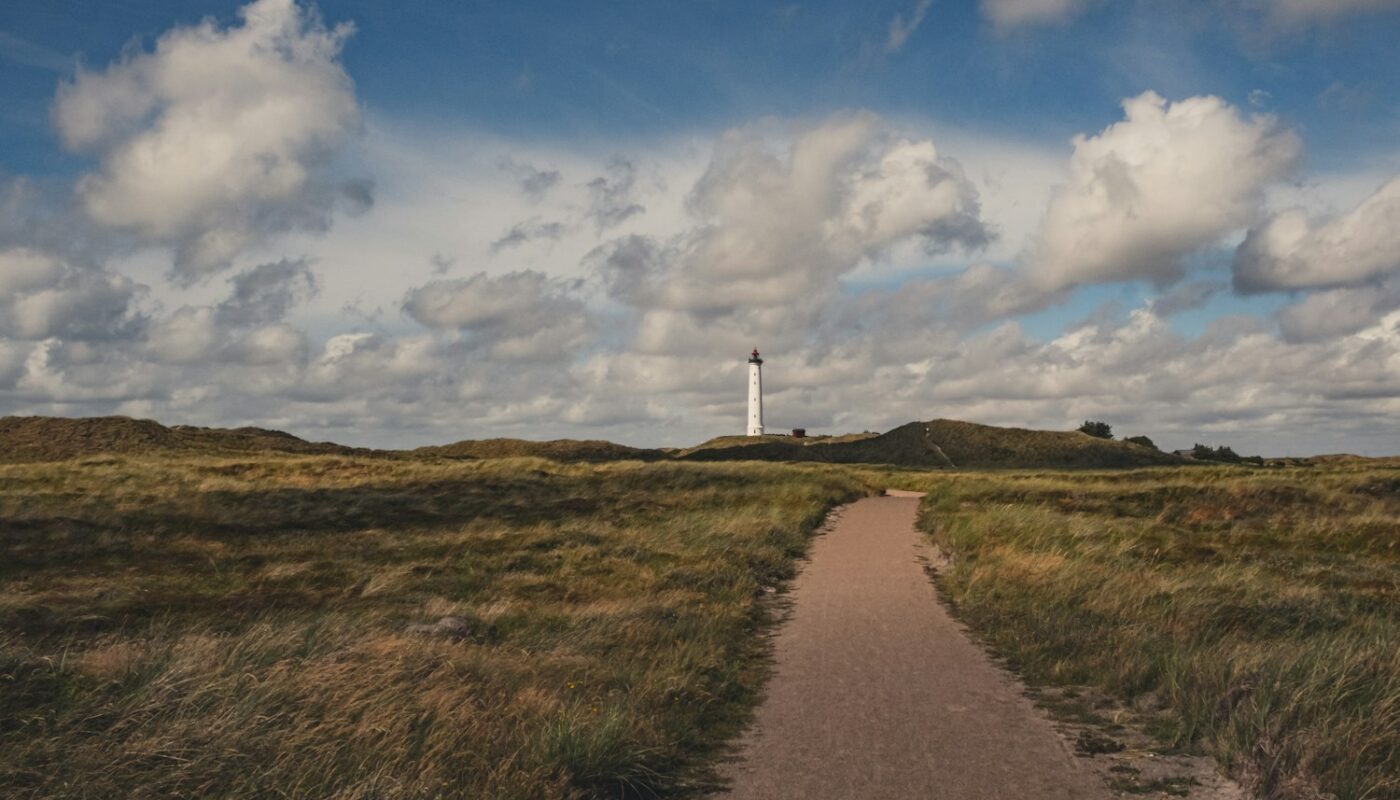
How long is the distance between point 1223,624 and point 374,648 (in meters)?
11.7

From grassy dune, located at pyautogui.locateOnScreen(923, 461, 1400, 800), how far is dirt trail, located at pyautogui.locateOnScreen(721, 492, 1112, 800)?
1.01m

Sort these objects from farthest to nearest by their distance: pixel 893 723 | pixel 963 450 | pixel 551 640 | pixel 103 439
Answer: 1. pixel 963 450
2. pixel 103 439
3. pixel 551 640
4. pixel 893 723

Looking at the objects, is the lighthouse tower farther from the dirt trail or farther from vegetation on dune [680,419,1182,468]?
the dirt trail

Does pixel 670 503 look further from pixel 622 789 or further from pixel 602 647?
pixel 622 789

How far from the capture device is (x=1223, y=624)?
13117mm

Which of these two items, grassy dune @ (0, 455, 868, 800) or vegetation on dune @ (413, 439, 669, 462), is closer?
grassy dune @ (0, 455, 868, 800)

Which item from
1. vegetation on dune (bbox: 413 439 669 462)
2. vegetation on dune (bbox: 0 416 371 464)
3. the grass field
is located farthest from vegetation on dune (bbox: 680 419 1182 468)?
the grass field

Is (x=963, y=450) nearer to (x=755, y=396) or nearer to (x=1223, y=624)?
(x=755, y=396)

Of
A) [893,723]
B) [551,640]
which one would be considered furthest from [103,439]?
[893,723]

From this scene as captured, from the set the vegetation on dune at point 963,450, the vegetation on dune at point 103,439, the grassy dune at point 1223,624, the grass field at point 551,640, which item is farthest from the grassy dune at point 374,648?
the vegetation on dune at point 963,450

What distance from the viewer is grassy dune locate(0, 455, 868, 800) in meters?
6.51

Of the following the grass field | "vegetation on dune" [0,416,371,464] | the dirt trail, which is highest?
"vegetation on dune" [0,416,371,464]

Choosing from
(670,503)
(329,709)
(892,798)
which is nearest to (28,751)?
(329,709)

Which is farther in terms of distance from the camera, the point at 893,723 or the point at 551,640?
the point at 551,640
